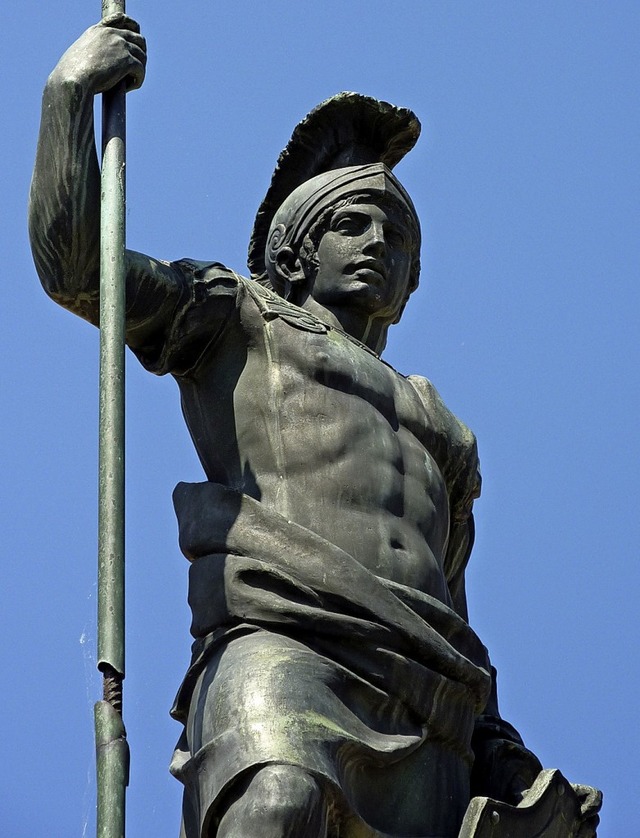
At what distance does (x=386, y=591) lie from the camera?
460 inches

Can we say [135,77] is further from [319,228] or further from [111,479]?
[111,479]

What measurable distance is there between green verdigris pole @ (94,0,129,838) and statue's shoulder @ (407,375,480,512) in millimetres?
1993

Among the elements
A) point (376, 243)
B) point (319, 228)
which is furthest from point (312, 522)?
point (319, 228)

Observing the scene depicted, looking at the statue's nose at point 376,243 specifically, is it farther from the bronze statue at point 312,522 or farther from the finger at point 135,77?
the finger at point 135,77

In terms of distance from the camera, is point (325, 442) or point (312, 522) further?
point (325, 442)

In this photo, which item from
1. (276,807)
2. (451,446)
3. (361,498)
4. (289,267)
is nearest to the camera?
(276,807)

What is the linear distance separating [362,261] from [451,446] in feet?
3.37

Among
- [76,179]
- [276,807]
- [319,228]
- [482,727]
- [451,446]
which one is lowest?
[276,807]

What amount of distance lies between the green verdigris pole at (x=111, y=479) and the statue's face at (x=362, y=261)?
62.1 inches

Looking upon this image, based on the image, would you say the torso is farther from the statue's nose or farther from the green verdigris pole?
the green verdigris pole

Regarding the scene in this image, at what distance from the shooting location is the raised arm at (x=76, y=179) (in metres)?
11.9

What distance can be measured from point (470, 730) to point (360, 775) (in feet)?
2.98

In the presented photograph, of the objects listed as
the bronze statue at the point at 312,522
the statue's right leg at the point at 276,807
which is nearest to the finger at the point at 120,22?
Answer: the bronze statue at the point at 312,522

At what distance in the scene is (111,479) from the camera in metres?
11.1
